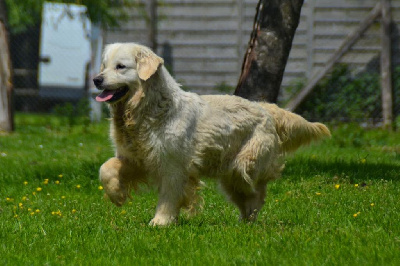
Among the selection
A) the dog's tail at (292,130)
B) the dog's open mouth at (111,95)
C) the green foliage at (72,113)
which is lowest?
the green foliage at (72,113)

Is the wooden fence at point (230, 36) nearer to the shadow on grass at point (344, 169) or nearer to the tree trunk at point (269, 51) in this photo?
the shadow on grass at point (344, 169)

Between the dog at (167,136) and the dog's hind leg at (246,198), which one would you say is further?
the dog's hind leg at (246,198)

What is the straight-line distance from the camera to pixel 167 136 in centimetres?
549

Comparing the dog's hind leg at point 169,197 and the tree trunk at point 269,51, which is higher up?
the tree trunk at point 269,51

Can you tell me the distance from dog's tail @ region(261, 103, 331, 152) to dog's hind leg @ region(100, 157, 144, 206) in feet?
4.65

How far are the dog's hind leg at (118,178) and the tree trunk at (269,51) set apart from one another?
114 inches

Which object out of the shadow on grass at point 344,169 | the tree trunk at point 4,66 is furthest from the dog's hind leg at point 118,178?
the tree trunk at point 4,66

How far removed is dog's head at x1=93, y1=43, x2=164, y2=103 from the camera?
17.8 ft

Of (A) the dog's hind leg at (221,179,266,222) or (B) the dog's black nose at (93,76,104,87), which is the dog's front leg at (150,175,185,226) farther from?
(B) the dog's black nose at (93,76,104,87)

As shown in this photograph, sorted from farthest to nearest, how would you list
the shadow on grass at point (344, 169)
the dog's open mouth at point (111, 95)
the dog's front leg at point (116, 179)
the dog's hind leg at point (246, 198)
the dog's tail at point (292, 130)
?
the shadow on grass at point (344, 169) → the dog's tail at point (292, 130) → the dog's hind leg at point (246, 198) → the dog's front leg at point (116, 179) → the dog's open mouth at point (111, 95)

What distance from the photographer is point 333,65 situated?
14008mm

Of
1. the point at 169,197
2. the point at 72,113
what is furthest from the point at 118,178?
the point at 72,113

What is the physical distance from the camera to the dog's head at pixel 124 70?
5430mm

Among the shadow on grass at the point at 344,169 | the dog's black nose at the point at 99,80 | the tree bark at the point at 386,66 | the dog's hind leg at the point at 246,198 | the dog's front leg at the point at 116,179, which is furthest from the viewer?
the tree bark at the point at 386,66
